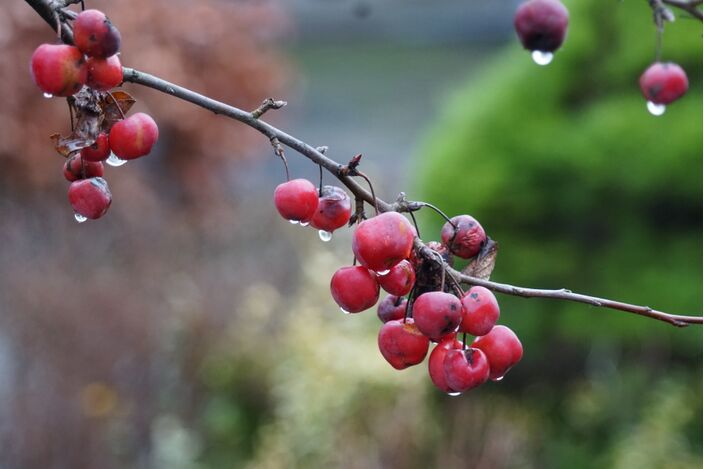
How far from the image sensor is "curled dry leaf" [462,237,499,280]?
2.40 ft

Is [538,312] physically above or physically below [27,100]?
below

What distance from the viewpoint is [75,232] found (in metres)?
4.24

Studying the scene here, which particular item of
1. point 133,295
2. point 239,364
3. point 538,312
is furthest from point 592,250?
point 133,295

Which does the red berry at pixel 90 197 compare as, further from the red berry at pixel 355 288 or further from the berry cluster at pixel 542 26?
the berry cluster at pixel 542 26

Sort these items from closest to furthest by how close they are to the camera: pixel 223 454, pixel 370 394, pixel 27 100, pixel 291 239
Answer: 1. pixel 370 394
2. pixel 223 454
3. pixel 27 100
4. pixel 291 239

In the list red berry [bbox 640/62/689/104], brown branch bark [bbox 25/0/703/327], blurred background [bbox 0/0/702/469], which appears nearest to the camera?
brown branch bark [bbox 25/0/703/327]

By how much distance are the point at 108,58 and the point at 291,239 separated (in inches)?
184

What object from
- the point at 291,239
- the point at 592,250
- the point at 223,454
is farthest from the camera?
the point at 291,239

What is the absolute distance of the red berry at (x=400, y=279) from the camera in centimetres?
69

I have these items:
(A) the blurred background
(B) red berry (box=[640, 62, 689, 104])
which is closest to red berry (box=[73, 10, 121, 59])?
(B) red berry (box=[640, 62, 689, 104])

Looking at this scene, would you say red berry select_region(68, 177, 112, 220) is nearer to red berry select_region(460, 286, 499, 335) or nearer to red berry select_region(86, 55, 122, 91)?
red berry select_region(86, 55, 122, 91)

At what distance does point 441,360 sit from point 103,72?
332mm

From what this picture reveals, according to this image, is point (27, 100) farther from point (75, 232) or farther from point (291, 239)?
point (291, 239)

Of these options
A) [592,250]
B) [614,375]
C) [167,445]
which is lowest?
[167,445]
